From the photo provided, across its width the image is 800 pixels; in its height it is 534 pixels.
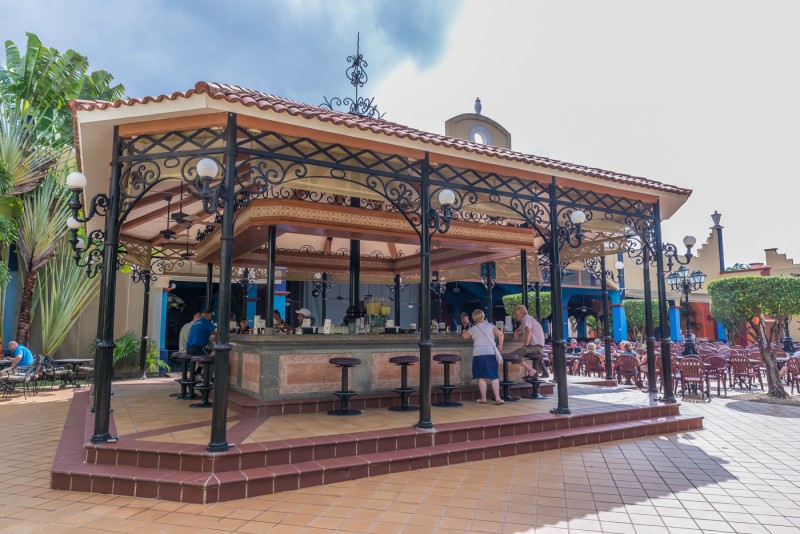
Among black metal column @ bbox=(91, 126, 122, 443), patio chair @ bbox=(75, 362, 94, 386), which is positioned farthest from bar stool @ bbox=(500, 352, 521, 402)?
patio chair @ bbox=(75, 362, 94, 386)

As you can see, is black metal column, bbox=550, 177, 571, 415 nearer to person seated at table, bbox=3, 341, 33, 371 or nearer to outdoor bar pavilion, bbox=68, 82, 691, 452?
outdoor bar pavilion, bbox=68, 82, 691, 452

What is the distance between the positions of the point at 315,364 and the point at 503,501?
148 inches

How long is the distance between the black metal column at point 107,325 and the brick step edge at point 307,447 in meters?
0.33

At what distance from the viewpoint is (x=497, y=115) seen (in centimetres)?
2259

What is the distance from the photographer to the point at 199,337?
830cm

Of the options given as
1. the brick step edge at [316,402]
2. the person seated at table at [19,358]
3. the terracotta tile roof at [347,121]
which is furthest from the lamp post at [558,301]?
the person seated at table at [19,358]

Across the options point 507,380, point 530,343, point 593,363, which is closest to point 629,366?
point 593,363

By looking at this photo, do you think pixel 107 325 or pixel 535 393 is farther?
pixel 535 393

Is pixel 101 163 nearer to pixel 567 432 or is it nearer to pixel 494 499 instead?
pixel 494 499

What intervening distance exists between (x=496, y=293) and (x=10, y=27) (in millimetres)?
22260

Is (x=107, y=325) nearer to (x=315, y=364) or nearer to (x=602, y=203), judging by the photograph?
(x=315, y=364)

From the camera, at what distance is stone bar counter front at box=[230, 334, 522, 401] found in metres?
6.90

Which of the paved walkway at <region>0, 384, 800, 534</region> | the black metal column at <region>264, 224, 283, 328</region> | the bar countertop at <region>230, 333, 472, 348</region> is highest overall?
the black metal column at <region>264, 224, 283, 328</region>

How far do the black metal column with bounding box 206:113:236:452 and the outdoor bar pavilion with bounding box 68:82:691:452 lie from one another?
0.05 feet
